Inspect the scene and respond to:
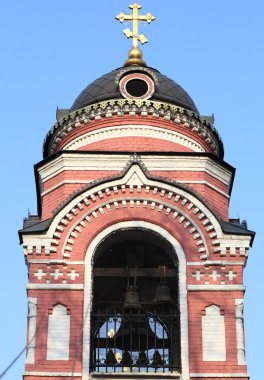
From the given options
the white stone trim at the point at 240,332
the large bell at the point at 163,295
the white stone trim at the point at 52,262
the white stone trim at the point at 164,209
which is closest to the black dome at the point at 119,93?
the white stone trim at the point at 164,209

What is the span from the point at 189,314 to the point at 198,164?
2963 mm

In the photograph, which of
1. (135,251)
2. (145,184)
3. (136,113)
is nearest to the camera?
(145,184)

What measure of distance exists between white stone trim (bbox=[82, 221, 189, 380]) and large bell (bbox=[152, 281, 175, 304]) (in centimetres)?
30

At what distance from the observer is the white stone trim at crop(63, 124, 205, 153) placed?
2092 centimetres

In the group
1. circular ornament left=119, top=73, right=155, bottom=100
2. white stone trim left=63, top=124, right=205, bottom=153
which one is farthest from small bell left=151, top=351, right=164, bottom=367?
circular ornament left=119, top=73, right=155, bottom=100

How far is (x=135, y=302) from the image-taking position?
1842cm

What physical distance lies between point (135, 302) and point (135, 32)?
6.79 meters

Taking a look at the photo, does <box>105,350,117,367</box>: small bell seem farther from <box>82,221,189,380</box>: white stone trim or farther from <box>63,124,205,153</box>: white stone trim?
<box>63,124,205,153</box>: white stone trim

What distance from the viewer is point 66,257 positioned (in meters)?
18.6

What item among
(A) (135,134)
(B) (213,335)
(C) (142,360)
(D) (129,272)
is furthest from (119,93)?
(C) (142,360)

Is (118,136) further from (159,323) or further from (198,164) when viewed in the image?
(159,323)

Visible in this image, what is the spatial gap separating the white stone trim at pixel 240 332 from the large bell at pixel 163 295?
106 centimetres

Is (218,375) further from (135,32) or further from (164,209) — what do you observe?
(135,32)

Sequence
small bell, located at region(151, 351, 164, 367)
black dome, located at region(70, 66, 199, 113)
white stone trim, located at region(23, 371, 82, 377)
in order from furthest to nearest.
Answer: black dome, located at region(70, 66, 199, 113), small bell, located at region(151, 351, 164, 367), white stone trim, located at region(23, 371, 82, 377)
